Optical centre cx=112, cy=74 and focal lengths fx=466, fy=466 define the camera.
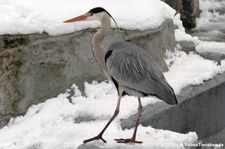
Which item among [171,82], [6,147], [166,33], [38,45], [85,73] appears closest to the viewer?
[6,147]

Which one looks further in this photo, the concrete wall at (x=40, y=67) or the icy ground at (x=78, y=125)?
the concrete wall at (x=40, y=67)

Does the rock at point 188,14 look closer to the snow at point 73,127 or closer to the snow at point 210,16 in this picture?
the snow at point 210,16

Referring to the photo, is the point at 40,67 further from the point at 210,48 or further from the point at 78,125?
the point at 210,48

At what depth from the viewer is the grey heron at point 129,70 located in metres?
4.34

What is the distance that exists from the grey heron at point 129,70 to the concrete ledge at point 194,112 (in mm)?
715

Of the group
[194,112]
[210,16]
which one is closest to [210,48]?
[194,112]

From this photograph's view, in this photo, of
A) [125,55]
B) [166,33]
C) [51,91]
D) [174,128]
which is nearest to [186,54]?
[166,33]

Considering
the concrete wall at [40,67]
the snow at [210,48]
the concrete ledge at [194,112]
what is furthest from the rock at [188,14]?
the concrete wall at [40,67]

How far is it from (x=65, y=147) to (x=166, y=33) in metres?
3.04

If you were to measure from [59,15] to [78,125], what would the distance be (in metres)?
1.47

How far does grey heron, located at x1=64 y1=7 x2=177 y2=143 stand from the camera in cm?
434

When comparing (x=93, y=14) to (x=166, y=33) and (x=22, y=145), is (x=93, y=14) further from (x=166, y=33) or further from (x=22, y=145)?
(x=166, y=33)

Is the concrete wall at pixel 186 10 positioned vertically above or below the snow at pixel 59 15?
below

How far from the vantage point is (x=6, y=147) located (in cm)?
479
